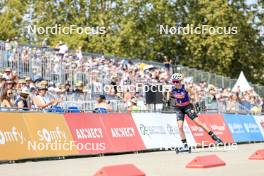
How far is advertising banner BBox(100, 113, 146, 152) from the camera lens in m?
20.1

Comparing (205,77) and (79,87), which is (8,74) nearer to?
(79,87)

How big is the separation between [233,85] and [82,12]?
14946 millimetres

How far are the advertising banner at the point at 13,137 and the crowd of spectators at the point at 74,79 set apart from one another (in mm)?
735

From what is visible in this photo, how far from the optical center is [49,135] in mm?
17531

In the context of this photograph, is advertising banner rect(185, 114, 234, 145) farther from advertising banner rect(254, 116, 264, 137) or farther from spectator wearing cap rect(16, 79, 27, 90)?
spectator wearing cap rect(16, 79, 27, 90)

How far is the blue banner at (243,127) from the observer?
1107 inches

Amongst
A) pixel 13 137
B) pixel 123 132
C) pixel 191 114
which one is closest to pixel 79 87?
pixel 123 132

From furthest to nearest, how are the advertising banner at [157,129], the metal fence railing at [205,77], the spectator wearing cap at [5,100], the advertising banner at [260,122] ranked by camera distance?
the metal fence railing at [205,77], the advertising banner at [260,122], the advertising banner at [157,129], the spectator wearing cap at [5,100]

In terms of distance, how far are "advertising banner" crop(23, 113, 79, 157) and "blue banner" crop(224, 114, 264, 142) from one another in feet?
36.7

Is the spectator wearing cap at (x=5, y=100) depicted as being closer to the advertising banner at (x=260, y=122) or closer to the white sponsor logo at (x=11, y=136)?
the white sponsor logo at (x=11, y=136)

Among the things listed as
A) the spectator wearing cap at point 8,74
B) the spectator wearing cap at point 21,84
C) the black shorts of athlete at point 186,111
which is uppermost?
the spectator wearing cap at point 8,74

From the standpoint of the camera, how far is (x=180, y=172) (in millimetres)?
12883

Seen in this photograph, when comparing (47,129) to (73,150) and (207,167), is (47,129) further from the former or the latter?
(207,167)

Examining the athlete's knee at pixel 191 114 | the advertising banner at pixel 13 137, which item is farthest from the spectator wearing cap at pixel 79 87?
the advertising banner at pixel 13 137
